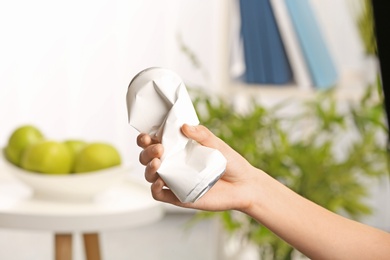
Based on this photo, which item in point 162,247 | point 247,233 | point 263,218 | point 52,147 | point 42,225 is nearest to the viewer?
point 263,218

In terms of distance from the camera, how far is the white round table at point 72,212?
174 cm

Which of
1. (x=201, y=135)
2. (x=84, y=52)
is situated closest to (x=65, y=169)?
(x=201, y=135)

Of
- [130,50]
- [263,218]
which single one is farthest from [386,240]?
[130,50]

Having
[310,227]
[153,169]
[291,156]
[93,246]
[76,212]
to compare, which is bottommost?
[93,246]

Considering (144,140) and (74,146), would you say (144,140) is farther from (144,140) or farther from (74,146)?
(74,146)

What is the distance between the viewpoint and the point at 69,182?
181cm

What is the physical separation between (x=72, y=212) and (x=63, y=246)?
200 mm

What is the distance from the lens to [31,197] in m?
1.89

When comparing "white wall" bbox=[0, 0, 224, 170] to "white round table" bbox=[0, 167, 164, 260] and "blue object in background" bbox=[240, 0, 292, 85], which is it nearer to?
"blue object in background" bbox=[240, 0, 292, 85]

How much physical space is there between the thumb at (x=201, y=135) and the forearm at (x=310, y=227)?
0.11 m

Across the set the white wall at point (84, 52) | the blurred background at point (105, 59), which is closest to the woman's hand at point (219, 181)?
the blurred background at point (105, 59)

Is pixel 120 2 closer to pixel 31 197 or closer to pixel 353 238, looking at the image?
pixel 31 197

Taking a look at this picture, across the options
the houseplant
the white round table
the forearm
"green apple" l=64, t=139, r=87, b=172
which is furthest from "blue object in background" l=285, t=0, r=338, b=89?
the forearm

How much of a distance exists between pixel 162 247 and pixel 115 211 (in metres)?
1.62
